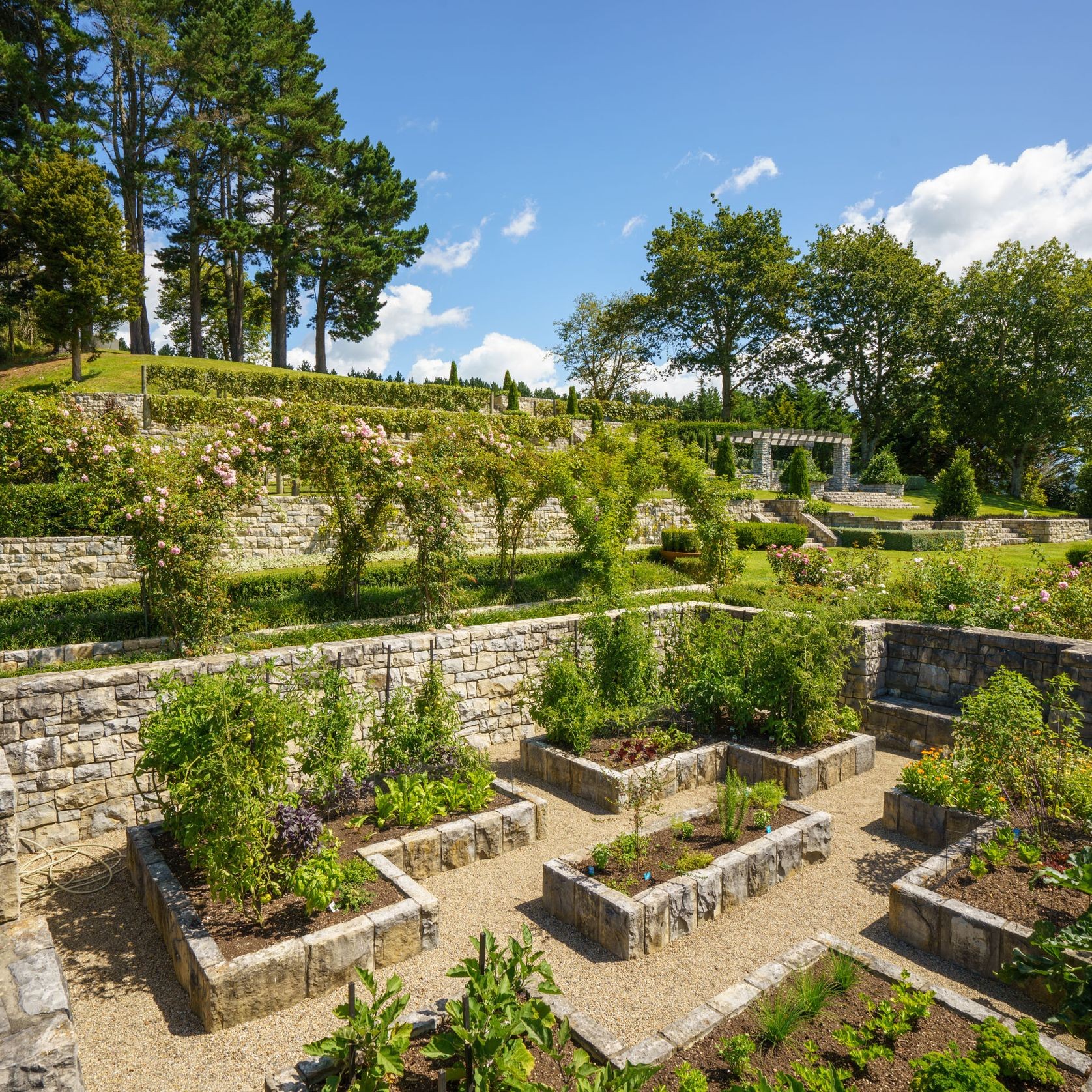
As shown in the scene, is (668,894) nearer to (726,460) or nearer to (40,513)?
(40,513)

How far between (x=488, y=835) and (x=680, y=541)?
37.0ft

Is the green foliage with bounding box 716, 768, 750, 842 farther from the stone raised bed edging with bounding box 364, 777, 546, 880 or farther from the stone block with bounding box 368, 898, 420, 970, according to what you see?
the stone block with bounding box 368, 898, 420, 970

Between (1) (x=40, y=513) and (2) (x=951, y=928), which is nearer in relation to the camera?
(2) (x=951, y=928)

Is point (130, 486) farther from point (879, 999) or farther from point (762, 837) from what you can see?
point (879, 999)

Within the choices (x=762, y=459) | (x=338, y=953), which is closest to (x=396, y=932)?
(x=338, y=953)

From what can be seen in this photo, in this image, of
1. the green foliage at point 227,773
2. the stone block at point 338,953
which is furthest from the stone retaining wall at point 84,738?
the stone block at point 338,953

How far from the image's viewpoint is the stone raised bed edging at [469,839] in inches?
196

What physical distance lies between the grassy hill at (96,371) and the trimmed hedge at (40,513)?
7.68 m

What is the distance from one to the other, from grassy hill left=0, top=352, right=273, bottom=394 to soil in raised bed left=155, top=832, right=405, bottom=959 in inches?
691

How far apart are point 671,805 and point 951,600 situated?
4270 mm

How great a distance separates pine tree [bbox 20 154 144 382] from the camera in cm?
1911

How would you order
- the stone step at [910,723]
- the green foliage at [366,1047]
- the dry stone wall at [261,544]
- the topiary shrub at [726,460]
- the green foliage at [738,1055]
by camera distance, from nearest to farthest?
the green foliage at [366,1047] < the green foliage at [738,1055] < the stone step at [910,723] < the dry stone wall at [261,544] < the topiary shrub at [726,460]

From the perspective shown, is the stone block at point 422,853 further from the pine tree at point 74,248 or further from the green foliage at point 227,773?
the pine tree at point 74,248

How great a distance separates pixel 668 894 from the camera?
4359mm
